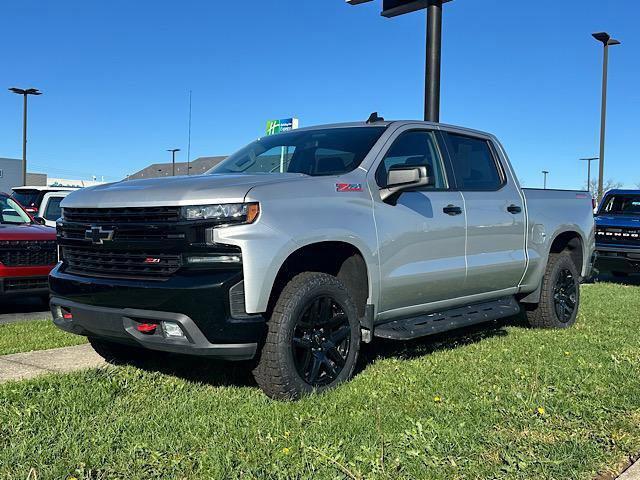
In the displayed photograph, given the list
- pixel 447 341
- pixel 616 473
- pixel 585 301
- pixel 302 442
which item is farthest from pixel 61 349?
pixel 585 301

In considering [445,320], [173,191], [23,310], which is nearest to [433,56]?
[445,320]

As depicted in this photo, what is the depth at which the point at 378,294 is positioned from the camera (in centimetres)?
470

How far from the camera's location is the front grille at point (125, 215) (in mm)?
3889

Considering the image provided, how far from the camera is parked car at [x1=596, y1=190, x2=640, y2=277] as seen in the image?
1184 centimetres

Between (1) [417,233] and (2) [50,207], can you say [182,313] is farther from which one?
(2) [50,207]

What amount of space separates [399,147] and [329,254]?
1.15 meters

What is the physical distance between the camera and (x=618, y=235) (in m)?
12.1

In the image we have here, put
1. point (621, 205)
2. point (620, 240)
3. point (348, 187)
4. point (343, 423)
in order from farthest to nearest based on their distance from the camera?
point (621, 205) → point (620, 240) → point (348, 187) → point (343, 423)

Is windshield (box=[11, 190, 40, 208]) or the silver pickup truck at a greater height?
windshield (box=[11, 190, 40, 208])

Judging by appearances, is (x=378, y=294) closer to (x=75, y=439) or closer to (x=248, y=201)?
(x=248, y=201)

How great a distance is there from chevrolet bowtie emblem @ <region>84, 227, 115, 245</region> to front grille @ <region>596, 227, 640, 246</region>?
10334mm

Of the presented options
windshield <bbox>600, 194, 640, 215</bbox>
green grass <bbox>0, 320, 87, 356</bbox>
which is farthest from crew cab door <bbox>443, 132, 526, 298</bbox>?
windshield <bbox>600, 194, 640, 215</bbox>

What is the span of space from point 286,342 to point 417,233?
1.49 m

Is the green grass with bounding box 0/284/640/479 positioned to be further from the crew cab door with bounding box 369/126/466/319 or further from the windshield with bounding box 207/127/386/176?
the windshield with bounding box 207/127/386/176
